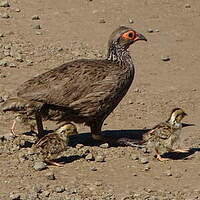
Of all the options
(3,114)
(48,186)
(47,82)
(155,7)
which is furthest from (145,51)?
(48,186)

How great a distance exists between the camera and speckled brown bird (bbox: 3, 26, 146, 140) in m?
11.4

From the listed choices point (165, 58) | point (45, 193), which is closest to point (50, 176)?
point (45, 193)

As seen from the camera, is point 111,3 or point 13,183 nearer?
point 13,183

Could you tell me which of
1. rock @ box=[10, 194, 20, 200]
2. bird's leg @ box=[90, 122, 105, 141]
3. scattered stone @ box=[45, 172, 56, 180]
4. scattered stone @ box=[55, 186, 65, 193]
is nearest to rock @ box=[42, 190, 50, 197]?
scattered stone @ box=[55, 186, 65, 193]

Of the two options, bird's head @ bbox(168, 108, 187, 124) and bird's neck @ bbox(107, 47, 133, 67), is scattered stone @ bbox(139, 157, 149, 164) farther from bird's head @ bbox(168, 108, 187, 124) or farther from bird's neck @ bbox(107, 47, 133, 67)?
bird's neck @ bbox(107, 47, 133, 67)

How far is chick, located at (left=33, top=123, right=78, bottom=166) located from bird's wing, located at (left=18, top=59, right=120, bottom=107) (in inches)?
20.4

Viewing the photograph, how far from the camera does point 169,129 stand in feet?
37.8

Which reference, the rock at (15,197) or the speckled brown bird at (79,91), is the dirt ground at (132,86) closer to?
the rock at (15,197)

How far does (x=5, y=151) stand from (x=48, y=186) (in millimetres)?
1443

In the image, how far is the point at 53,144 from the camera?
10930mm

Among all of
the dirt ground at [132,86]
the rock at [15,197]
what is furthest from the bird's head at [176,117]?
the rock at [15,197]

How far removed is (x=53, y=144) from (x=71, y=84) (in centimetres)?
111

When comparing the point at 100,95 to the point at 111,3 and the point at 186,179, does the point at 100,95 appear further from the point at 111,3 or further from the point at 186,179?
the point at 111,3

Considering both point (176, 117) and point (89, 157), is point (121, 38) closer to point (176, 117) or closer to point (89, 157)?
point (176, 117)
